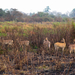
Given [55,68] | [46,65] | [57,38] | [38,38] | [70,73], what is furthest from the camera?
[38,38]

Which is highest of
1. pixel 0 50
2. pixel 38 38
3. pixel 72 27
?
pixel 72 27

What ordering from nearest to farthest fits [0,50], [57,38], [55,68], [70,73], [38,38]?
[70,73] < [55,68] < [0,50] < [57,38] < [38,38]

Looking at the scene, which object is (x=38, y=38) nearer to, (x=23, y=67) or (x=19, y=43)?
(x=19, y=43)

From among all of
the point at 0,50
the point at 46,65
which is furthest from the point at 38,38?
the point at 46,65

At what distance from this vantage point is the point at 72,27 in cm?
716

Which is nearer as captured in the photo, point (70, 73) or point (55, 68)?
point (70, 73)

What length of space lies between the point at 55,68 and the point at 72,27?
3808mm

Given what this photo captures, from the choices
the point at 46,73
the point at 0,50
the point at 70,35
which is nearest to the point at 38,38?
the point at 70,35

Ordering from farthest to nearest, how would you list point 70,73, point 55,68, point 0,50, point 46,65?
point 0,50 < point 46,65 < point 55,68 < point 70,73

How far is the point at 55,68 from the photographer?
4.08 metres

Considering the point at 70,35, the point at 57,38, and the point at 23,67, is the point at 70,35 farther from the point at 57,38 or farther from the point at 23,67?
the point at 23,67

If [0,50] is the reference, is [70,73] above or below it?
below

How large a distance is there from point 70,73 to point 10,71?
1938 millimetres

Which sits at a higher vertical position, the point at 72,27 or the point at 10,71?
the point at 72,27
